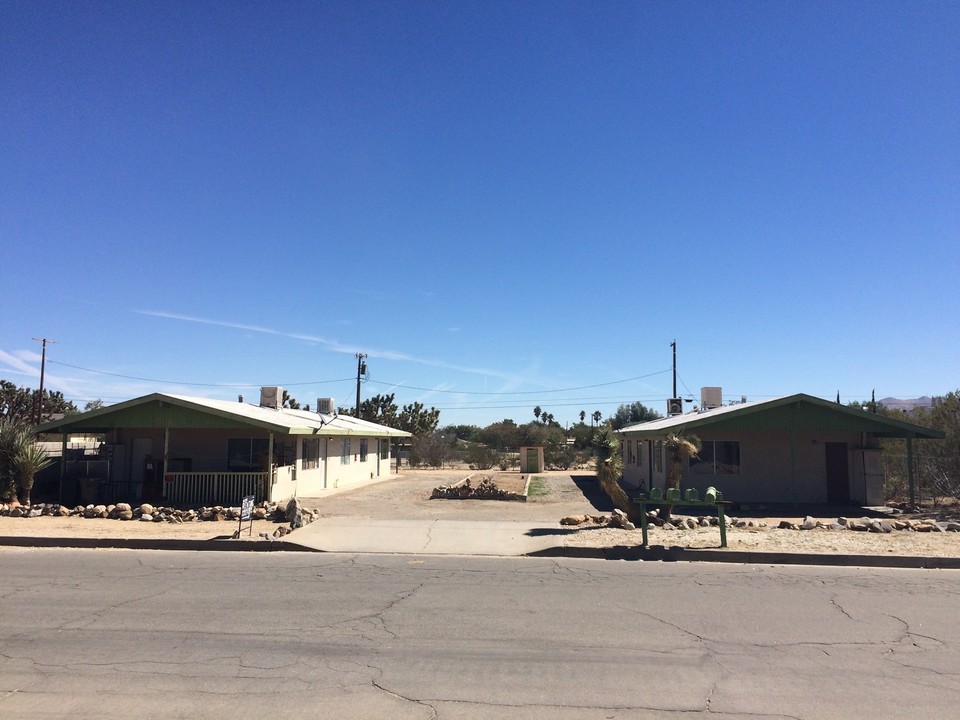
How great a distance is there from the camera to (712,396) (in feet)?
102

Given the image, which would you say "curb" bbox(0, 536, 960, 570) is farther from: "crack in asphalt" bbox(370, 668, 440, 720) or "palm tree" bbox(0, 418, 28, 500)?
"crack in asphalt" bbox(370, 668, 440, 720)

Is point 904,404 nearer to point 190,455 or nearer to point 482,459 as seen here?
point 482,459

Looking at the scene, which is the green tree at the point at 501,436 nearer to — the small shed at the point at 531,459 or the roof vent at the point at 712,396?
the small shed at the point at 531,459

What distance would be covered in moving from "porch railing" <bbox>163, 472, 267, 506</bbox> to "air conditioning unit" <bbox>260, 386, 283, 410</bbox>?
9.83 metres

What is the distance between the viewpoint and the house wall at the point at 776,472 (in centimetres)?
2245

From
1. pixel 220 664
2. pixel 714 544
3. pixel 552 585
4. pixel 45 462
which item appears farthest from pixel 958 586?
pixel 45 462

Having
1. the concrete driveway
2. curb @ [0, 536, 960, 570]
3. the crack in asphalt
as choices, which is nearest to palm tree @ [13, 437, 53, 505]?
curb @ [0, 536, 960, 570]

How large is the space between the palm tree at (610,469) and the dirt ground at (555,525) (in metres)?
0.57

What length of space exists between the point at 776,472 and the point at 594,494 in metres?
6.65

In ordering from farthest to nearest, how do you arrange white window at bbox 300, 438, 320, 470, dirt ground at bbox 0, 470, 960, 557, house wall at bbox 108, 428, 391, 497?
white window at bbox 300, 438, 320, 470, house wall at bbox 108, 428, 391, 497, dirt ground at bbox 0, 470, 960, 557

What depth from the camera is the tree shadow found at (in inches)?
844

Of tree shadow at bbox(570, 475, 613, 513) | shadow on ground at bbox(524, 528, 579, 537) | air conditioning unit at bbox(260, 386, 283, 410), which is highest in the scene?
air conditioning unit at bbox(260, 386, 283, 410)

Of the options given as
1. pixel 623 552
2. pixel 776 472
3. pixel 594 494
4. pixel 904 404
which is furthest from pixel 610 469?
pixel 904 404

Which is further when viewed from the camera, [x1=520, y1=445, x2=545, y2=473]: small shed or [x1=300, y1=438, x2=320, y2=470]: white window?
[x1=520, y1=445, x2=545, y2=473]: small shed
